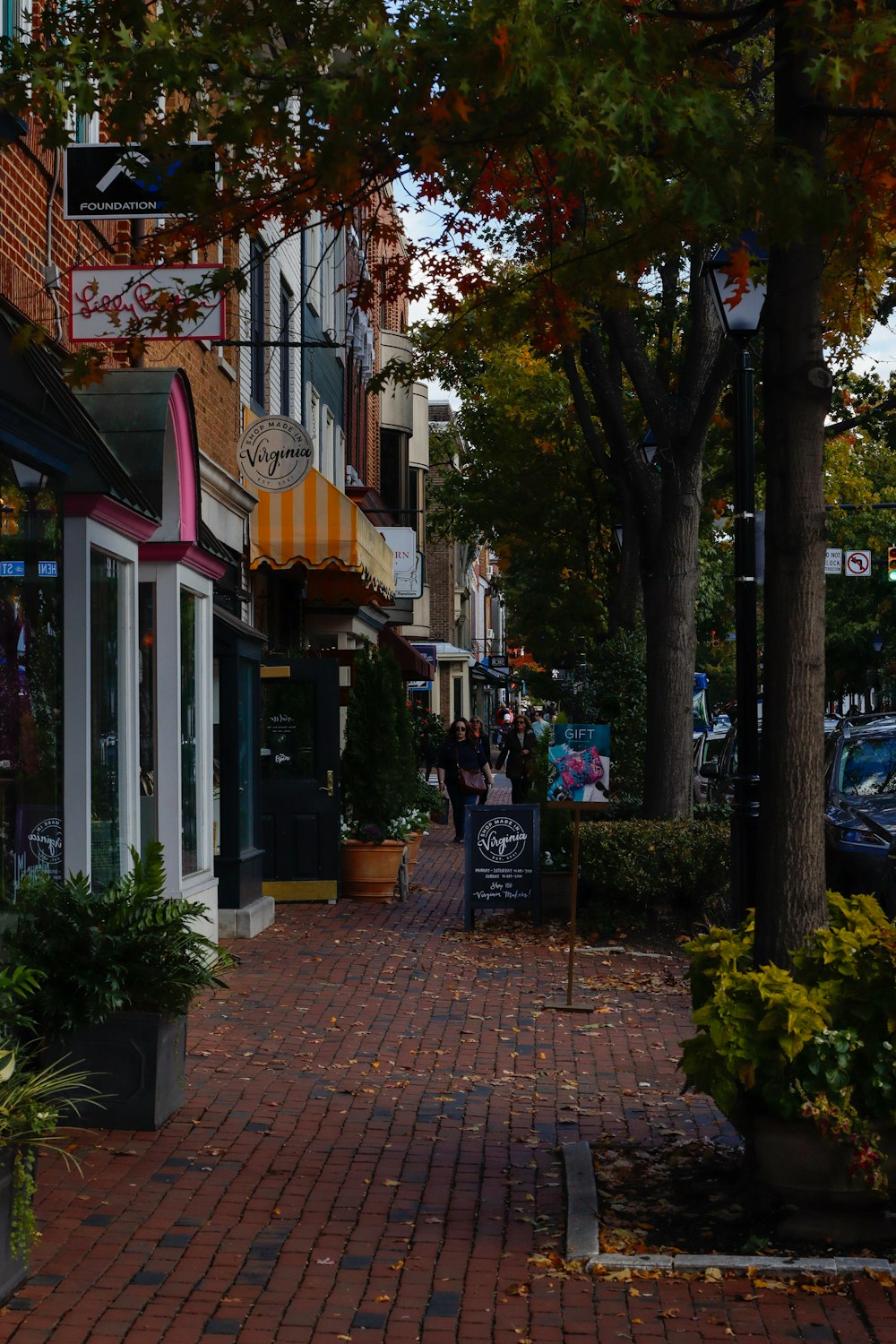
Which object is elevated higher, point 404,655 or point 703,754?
point 404,655

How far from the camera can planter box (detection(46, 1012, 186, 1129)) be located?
7.40 metres

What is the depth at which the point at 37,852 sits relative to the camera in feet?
27.4

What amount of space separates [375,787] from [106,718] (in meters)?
8.19

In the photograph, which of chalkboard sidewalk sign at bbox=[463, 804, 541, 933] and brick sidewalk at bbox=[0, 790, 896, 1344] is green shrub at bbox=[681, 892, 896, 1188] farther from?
chalkboard sidewalk sign at bbox=[463, 804, 541, 933]

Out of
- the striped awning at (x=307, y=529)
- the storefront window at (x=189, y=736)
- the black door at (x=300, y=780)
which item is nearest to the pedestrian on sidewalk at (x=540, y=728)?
the striped awning at (x=307, y=529)

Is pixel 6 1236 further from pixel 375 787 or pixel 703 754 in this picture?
pixel 703 754

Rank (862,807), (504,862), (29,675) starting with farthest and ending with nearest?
(504,862), (862,807), (29,675)

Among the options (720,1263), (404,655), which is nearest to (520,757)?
(404,655)

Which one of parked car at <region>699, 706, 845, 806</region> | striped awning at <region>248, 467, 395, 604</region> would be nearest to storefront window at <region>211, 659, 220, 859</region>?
striped awning at <region>248, 467, 395, 604</region>

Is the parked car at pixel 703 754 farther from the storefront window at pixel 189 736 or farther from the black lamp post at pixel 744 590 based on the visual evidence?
the black lamp post at pixel 744 590

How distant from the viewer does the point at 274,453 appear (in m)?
17.5

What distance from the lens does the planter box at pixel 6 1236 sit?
5.26 metres

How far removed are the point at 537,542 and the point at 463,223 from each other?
2334cm

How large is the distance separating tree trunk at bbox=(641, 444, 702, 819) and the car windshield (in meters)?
1.53
